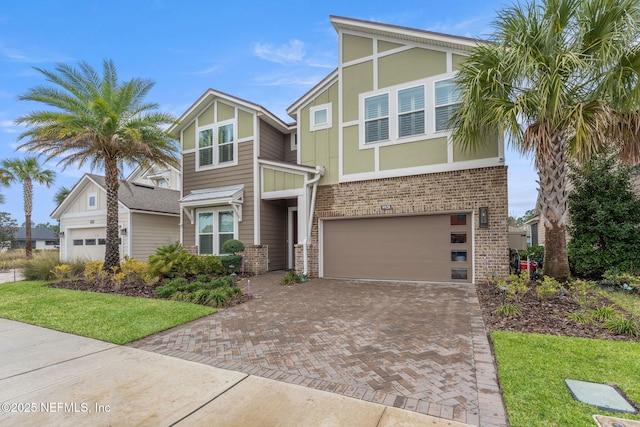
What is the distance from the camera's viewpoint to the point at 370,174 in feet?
35.3

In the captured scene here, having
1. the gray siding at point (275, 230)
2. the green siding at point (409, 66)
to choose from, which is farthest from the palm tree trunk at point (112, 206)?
the green siding at point (409, 66)

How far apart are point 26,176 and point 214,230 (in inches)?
674

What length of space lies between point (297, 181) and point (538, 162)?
7387 millimetres

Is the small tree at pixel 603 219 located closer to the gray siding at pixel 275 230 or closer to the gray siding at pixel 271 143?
the gray siding at pixel 275 230

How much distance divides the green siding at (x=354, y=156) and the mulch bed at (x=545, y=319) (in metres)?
5.62

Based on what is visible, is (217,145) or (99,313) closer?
(99,313)

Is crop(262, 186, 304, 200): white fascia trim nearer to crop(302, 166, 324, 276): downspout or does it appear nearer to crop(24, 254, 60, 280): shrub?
crop(302, 166, 324, 276): downspout

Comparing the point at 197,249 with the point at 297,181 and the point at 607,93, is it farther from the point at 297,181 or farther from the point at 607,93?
the point at 607,93

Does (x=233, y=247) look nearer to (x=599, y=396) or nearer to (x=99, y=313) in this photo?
(x=99, y=313)

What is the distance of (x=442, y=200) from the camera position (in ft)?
31.7

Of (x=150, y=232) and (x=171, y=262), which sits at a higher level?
(x=150, y=232)

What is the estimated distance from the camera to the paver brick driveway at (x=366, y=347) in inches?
125

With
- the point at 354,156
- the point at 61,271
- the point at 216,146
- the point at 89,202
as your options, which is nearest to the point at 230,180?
the point at 216,146

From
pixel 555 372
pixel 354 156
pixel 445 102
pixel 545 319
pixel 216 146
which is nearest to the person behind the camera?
pixel 555 372
